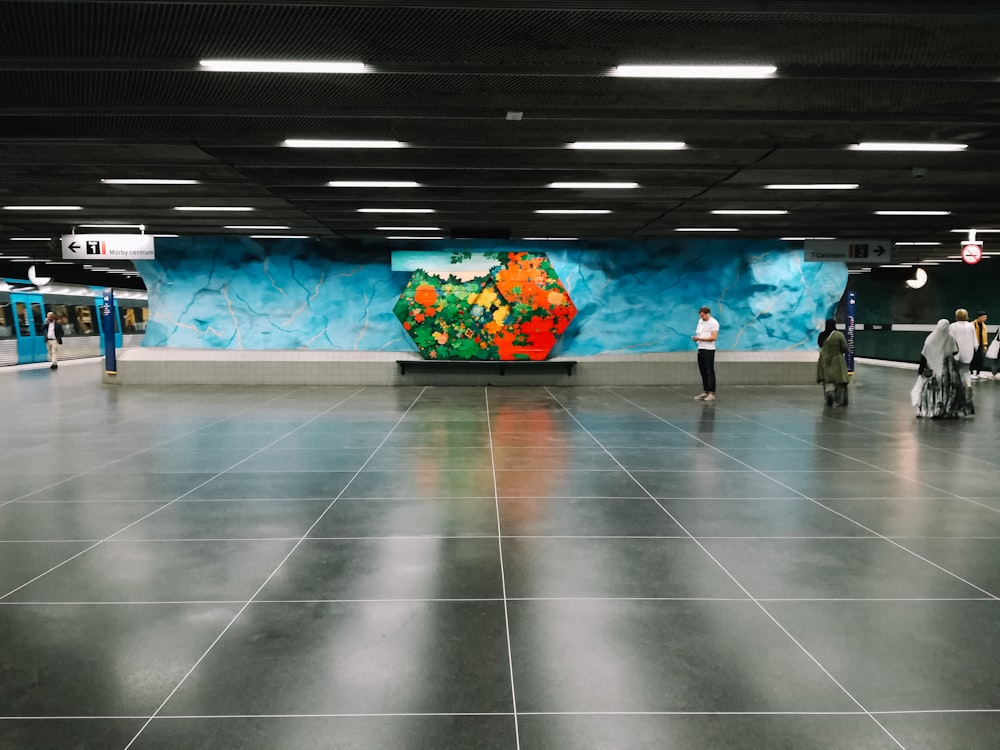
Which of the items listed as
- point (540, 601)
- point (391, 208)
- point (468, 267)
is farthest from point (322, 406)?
point (540, 601)

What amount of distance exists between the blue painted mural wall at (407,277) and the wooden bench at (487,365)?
22.4 inches

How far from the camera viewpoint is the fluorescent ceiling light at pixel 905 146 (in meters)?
7.52

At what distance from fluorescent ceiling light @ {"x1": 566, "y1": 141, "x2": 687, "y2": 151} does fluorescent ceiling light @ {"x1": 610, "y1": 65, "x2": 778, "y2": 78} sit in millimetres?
2058

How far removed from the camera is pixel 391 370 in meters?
15.9

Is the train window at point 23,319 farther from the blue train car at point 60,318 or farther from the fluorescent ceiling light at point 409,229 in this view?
the fluorescent ceiling light at point 409,229

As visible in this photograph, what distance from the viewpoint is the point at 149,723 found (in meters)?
2.44

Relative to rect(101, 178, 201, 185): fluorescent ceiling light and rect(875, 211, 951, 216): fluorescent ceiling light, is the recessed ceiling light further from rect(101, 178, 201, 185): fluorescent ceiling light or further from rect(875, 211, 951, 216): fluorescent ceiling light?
rect(101, 178, 201, 185): fluorescent ceiling light

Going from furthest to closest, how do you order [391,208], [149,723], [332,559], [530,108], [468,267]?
[468,267], [391,208], [530,108], [332,559], [149,723]

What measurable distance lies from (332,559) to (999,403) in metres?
12.8

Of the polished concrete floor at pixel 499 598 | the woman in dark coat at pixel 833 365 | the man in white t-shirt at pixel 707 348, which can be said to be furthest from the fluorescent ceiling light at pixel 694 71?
the man in white t-shirt at pixel 707 348

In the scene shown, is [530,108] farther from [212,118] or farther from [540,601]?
[540,601]

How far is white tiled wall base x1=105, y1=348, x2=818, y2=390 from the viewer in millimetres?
15742

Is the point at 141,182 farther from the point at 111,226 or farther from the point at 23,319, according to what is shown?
the point at 23,319

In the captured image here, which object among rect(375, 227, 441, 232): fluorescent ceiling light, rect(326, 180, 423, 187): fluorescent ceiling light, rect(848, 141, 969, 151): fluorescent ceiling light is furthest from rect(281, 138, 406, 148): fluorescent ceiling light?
rect(375, 227, 441, 232): fluorescent ceiling light
